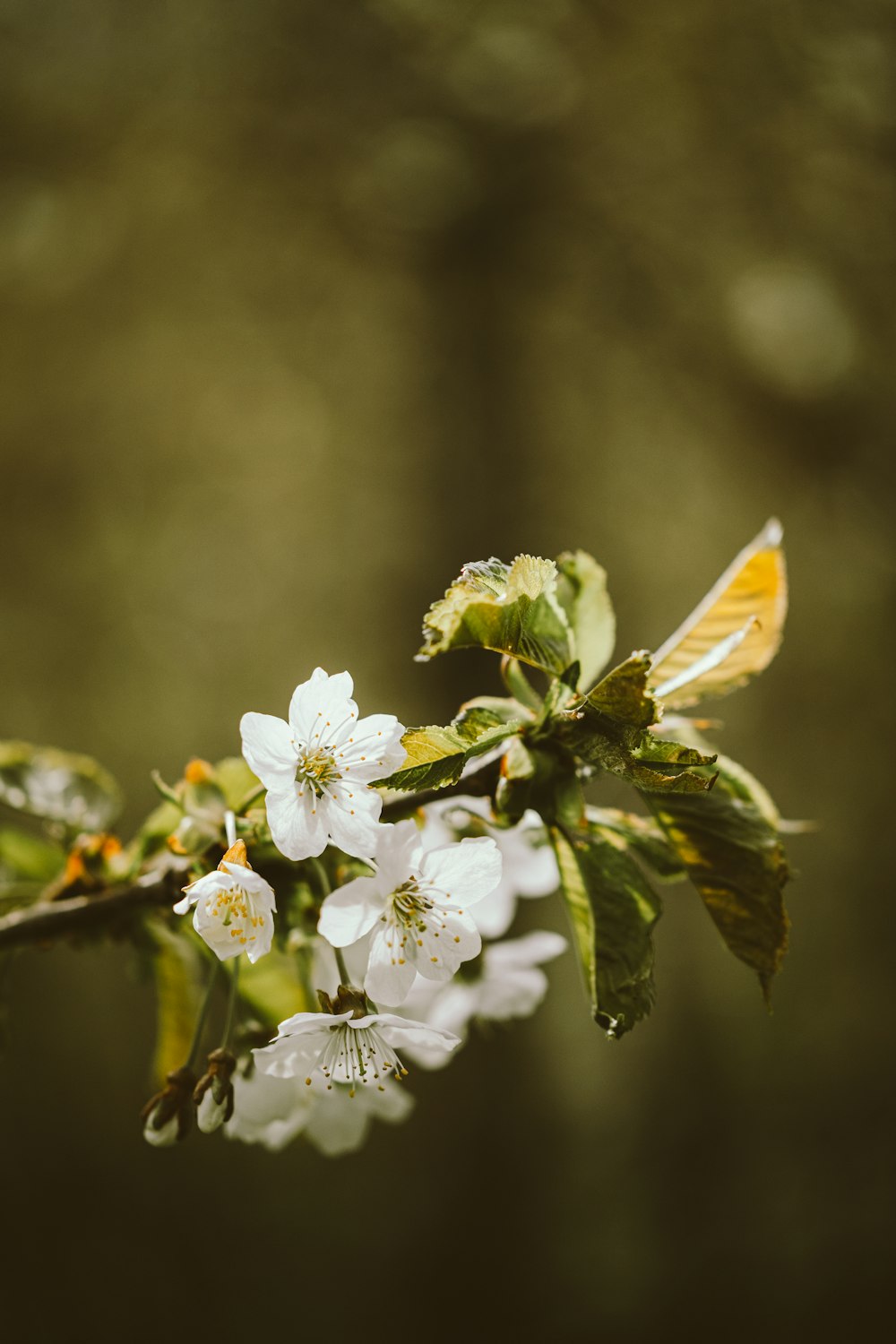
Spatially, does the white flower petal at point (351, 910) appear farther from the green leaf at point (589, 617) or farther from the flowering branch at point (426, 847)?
the green leaf at point (589, 617)

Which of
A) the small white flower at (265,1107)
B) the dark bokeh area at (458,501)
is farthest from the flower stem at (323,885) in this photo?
the dark bokeh area at (458,501)

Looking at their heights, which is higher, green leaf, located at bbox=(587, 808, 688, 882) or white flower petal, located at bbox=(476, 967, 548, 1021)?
green leaf, located at bbox=(587, 808, 688, 882)

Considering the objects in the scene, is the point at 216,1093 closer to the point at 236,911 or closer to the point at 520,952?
the point at 236,911

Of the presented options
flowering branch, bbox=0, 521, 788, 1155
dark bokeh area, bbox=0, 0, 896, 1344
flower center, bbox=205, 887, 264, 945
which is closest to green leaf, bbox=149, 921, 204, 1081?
flowering branch, bbox=0, 521, 788, 1155

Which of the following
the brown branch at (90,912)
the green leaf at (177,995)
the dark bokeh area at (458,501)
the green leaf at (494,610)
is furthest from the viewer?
the dark bokeh area at (458,501)

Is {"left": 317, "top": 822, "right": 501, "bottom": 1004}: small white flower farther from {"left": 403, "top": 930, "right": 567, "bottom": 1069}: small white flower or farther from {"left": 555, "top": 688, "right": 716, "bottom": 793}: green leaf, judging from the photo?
{"left": 403, "top": 930, "right": 567, "bottom": 1069}: small white flower

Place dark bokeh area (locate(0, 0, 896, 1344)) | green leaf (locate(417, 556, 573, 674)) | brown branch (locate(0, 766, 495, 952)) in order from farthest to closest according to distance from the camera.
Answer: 1. dark bokeh area (locate(0, 0, 896, 1344))
2. brown branch (locate(0, 766, 495, 952))
3. green leaf (locate(417, 556, 573, 674))
